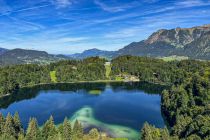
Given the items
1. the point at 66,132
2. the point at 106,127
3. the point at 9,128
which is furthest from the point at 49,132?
the point at 106,127

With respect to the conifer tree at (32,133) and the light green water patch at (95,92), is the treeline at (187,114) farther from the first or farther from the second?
the light green water patch at (95,92)

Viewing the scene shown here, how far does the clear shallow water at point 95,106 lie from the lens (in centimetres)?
10700

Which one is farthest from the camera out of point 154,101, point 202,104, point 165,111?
point 154,101

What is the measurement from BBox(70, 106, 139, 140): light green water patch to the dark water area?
2793 millimetres

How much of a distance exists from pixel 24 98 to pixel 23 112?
43.9 meters

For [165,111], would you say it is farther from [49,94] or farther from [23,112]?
[49,94]

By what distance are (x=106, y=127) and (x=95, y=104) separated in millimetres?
45149

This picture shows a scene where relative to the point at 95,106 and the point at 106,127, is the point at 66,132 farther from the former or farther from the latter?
the point at 95,106

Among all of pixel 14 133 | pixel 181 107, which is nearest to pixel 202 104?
pixel 181 107

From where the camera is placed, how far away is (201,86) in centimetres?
10944

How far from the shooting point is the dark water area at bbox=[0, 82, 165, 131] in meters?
113

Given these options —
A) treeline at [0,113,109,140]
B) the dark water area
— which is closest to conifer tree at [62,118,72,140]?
treeline at [0,113,109,140]

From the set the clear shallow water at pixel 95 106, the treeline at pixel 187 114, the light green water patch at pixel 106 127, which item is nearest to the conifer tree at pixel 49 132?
the light green water patch at pixel 106 127

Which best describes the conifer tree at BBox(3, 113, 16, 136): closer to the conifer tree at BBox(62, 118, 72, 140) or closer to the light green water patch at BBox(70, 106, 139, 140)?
the conifer tree at BBox(62, 118, 72, 140)
